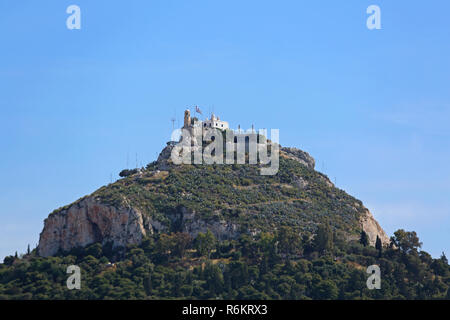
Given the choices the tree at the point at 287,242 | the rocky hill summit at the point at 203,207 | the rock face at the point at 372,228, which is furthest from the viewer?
the rock face at the point at 372,228

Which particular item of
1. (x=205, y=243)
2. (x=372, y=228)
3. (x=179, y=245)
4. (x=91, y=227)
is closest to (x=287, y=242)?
(x=205, y=243)

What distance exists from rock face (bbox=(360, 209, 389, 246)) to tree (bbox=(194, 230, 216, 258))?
3209 cm

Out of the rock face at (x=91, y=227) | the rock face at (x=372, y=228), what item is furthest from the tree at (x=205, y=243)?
the rock face at (x=372, y=228)

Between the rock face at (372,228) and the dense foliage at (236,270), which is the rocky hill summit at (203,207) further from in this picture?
the dense foliage at (236,270)

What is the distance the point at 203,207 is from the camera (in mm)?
172875

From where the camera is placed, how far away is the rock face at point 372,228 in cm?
18138

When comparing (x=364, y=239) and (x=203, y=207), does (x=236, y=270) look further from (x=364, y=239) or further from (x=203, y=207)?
(x=364, y=239)

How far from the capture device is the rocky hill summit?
6545 inches

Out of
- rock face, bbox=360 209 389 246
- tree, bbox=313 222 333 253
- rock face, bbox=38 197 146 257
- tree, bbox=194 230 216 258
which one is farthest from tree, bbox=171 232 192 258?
rock face, bbox=360 209 389 246

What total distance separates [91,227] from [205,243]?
66.1ft

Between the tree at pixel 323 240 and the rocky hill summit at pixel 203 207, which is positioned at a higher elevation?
the rocky hill summit at pixel 203 207

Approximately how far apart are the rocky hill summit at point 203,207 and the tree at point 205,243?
5268 mm

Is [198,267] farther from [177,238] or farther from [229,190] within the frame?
[229,190]
